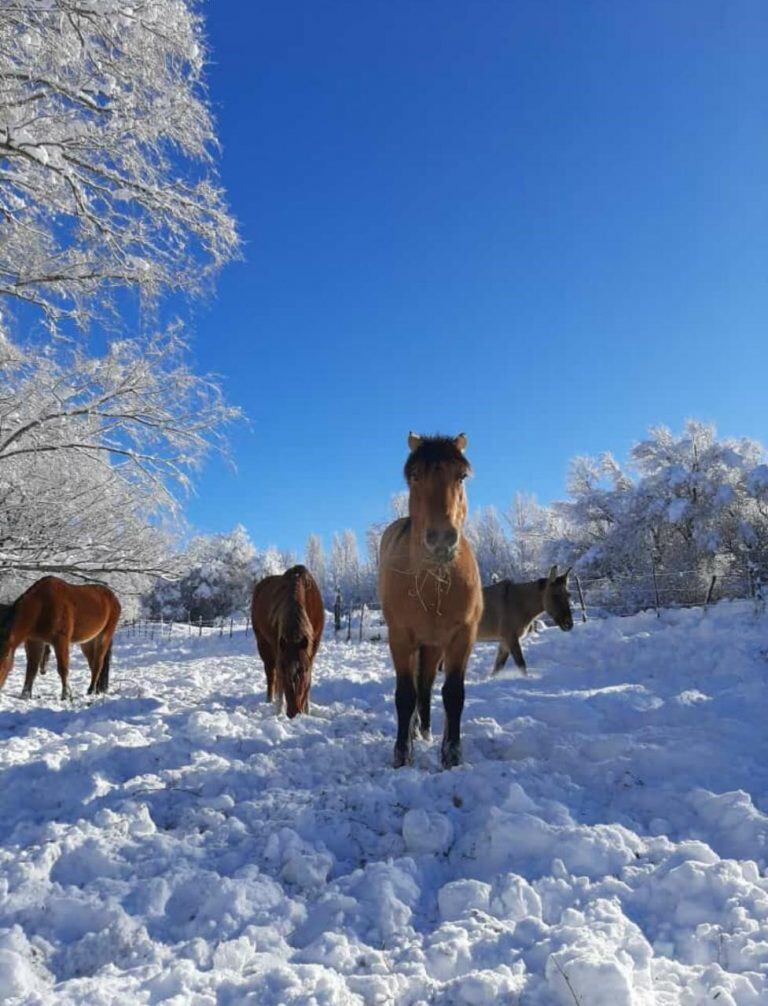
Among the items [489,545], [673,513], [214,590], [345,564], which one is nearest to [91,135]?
[673,513]

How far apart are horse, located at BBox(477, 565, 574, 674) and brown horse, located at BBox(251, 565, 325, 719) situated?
467 cm

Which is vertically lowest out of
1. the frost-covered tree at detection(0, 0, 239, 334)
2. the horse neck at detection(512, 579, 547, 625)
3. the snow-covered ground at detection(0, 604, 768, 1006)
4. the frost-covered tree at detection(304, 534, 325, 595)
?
the snow-covered ground at detection(0, 604, 768, 1006)

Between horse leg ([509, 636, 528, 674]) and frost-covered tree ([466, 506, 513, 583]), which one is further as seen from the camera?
frost-covered tree ([466, 506, 513, 583])

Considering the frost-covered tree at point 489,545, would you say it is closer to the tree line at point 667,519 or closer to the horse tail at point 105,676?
the tree line at point 667,519

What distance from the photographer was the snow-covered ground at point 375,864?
6.98 feet

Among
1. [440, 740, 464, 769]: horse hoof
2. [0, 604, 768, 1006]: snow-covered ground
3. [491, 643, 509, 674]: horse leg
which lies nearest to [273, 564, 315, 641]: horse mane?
[0, 604, 768, 1006]: snow-covered ground

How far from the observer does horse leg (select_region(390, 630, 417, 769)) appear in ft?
15.8

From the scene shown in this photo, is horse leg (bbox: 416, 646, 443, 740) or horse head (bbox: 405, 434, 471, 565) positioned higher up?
horse head (bbox: 405, 434, 471, 565)

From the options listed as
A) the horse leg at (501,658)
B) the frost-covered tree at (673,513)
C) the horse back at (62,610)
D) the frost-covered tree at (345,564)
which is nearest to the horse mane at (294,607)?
the horse back at (62,610)

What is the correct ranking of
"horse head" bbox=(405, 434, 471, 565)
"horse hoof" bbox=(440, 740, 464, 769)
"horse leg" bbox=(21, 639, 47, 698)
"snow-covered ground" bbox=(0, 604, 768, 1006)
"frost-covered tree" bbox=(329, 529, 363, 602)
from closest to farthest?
"snow-covered ground" bbox=(0, 604, 768, 1006) → "horse head" bbox=(405, 434, 471, 565) → "horse hoof" bbox=(440, 740, 464, 769) → "horse leg" bbox=(21, 639, 47, 698) → "frost-covered tree" bbox=(329, 529, 363, 602)

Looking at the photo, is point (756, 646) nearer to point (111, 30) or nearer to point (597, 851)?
point (597, 851)

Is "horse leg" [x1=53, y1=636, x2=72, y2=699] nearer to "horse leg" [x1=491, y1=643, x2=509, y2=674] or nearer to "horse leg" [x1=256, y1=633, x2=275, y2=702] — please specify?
"horse leg" [x1=256, y1=633, x2=275, y2=702]

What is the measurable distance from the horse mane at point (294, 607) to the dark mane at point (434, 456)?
10.8 feet

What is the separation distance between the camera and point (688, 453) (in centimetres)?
3569
